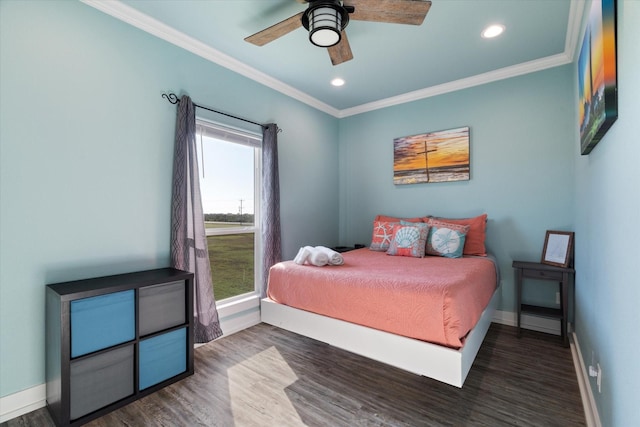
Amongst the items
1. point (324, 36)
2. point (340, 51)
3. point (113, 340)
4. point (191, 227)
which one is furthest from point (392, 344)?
point (340, 51)

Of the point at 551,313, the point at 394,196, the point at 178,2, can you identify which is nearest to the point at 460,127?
the point at 394,196

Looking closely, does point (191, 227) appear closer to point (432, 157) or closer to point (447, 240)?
point (447, 240)

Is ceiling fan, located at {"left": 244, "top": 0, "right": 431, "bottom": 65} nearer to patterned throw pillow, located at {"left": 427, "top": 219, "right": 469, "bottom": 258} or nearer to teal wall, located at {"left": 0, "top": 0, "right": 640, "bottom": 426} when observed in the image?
teal wall, located at {"left": 0, "top": 0, "right": 640, "bottom": 426}

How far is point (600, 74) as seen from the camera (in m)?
1.41

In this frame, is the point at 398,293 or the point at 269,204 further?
the point at 269,204

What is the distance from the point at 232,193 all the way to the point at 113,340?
1696 mm

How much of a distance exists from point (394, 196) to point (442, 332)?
100.0 inches

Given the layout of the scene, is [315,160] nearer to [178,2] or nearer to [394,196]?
[394,196]

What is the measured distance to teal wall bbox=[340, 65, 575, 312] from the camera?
2.96 m

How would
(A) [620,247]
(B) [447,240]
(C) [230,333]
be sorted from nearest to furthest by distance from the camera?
1. (A) [620,247]
2. (C) [230,333]
3. (B) [447,240]

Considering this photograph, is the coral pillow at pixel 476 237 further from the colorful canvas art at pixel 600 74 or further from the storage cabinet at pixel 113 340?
the storage cabinet at pixel 113 340

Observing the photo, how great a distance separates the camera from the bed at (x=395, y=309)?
169cm

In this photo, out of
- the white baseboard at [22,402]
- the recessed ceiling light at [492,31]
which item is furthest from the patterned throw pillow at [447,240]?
the white baseboard at [22,402]

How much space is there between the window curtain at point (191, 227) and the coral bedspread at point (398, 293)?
23.5 inches
